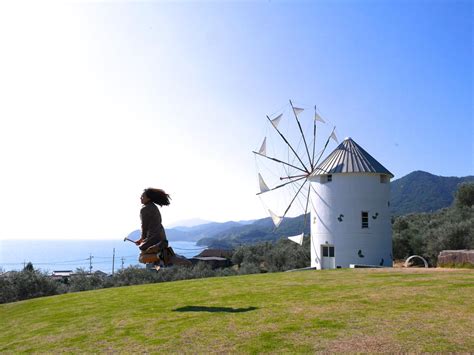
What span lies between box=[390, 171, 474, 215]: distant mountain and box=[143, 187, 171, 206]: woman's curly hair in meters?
142

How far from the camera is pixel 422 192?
6580 inches

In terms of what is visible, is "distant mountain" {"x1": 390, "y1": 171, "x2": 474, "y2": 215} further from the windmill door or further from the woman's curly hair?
the woman's curly hair

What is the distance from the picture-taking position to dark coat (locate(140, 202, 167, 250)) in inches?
488

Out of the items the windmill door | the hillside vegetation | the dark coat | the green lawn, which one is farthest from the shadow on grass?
the hillside vegetation

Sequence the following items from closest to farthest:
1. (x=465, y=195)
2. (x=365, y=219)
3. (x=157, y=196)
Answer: (x=157, y=196) → (x=365, y=219) → (x=465, y=195)

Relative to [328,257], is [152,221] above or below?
above

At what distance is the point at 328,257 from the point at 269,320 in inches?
748

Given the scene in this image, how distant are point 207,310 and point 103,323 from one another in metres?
2.30

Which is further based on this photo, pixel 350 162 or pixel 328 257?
pixel 350 162

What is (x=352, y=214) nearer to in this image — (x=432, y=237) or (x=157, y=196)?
(x=432, y=237)

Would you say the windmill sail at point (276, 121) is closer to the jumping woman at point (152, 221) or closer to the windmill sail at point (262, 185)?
the windmill sail at point (262, 185)

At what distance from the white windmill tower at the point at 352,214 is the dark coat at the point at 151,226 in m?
15.7

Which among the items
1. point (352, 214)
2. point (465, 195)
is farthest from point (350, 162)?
point (465, 195)

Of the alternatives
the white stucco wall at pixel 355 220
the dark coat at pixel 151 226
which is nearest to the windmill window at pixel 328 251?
the white stucco wall at pixel 355 220
